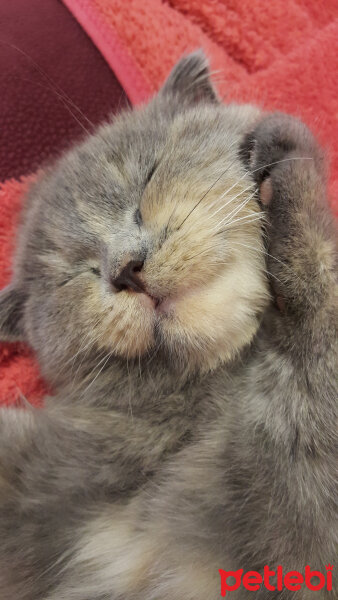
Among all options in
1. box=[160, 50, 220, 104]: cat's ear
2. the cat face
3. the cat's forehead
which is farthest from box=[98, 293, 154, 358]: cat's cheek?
box=[160, 50, 220, 104]: cat's ear

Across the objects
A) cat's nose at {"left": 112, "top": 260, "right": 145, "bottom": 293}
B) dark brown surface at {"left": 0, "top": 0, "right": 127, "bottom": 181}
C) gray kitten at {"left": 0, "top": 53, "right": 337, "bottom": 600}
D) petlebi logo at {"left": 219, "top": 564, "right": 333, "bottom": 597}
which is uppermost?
dark brown surface at {"left": 0, "top": 0, "right": 127, "bottom": 181}

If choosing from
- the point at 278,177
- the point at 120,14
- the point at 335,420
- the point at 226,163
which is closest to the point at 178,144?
the point at 226,163

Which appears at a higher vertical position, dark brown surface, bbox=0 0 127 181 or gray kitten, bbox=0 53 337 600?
dark brown surface, bbox=0 0 127 181

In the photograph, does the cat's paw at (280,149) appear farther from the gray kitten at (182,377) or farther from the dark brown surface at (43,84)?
the dark brown surface at (43,84)

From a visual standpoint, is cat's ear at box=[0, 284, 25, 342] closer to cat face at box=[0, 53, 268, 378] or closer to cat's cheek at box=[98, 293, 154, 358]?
cat face at box=[0, 53, 268, 378]

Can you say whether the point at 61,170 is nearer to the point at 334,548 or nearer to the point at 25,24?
the point at 25,24

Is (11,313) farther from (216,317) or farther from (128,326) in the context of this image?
(216,317)
